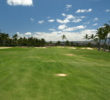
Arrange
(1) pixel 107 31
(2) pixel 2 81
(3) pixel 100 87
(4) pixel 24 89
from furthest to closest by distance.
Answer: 1. (1) pixel 107 31
2. (2) pixel 2 81
3. (3) pixel 100 87
4. (4) pixel 24 89

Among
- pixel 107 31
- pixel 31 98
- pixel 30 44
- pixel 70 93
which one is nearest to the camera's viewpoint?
pixel 31 98

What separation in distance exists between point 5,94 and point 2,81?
6.88 ft

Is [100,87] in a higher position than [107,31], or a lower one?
lower

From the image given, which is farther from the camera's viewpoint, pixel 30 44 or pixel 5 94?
pixel 30 44

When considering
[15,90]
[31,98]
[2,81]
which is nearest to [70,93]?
[31,98]

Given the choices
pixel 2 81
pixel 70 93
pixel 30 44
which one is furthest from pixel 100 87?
pixel 30 44

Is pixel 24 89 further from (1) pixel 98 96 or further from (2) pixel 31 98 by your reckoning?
(1) pixel 98 96

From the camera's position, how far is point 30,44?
109125 mm

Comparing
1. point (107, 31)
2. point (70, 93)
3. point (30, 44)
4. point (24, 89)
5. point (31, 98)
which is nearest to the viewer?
point (31, 98)

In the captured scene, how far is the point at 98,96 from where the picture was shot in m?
5.82

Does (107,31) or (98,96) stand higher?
(107,31)

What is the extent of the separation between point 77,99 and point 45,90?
1.88 meters

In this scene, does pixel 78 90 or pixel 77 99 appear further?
pixel 78 90

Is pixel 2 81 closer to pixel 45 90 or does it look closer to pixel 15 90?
pixel 15 90
